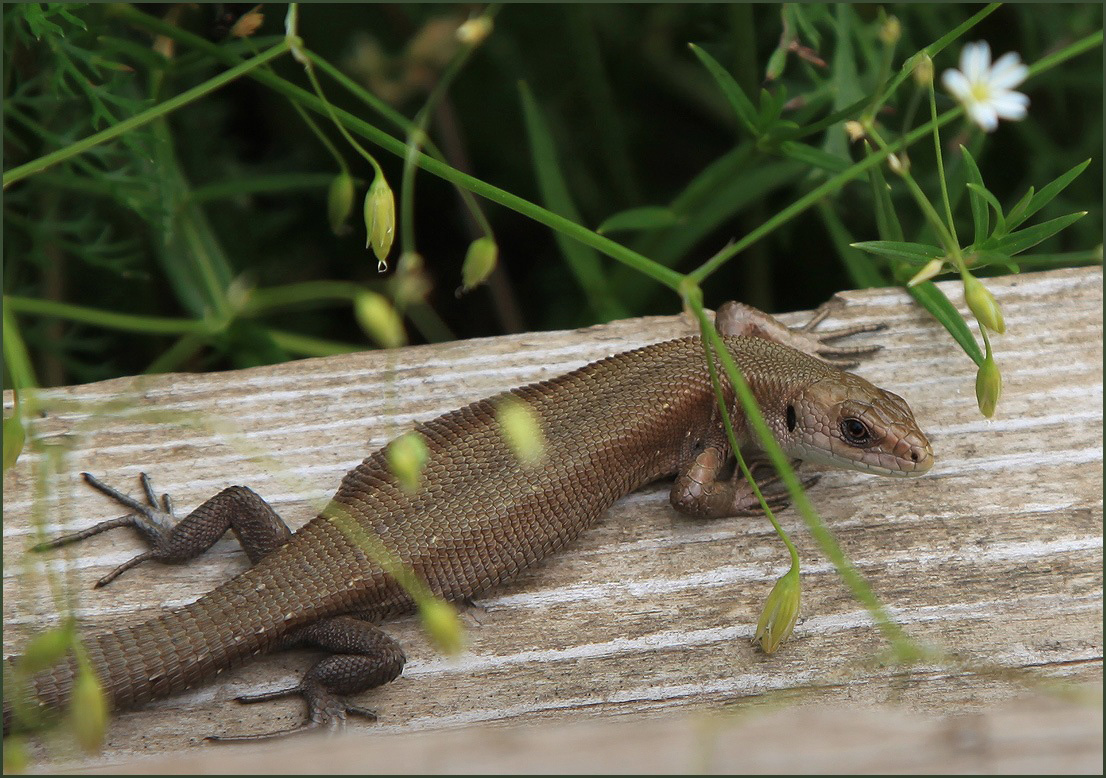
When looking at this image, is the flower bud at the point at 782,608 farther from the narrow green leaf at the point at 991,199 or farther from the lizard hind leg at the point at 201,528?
the lizard hind leg at the point at 201,528

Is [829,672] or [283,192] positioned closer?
[829,672]

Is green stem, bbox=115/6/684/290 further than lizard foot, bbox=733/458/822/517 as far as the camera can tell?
No

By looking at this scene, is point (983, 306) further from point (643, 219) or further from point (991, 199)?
point (643, 219)

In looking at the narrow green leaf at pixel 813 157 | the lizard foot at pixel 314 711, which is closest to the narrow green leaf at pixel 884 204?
the narrow green leaf at pixel 813 157

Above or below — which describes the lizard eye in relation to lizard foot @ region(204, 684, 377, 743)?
above

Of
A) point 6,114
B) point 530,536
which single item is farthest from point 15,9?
point 530,536

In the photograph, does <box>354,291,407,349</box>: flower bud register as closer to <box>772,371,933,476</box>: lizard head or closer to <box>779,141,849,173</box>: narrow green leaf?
<box>772,371,933,476</box>: lizard head

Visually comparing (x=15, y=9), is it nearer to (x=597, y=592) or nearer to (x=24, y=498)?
(x=24, y=498)

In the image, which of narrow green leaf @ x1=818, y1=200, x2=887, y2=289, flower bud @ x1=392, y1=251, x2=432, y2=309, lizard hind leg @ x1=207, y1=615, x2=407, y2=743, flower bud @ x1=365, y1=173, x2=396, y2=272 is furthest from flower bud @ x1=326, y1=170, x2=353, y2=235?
narrow green leaf @ x1=818, y1=200, x2=887, y2=289

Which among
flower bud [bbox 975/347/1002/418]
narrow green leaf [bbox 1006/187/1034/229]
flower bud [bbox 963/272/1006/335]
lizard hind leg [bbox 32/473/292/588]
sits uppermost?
narrow green leaf [bbox 1006/187/1034/229]
